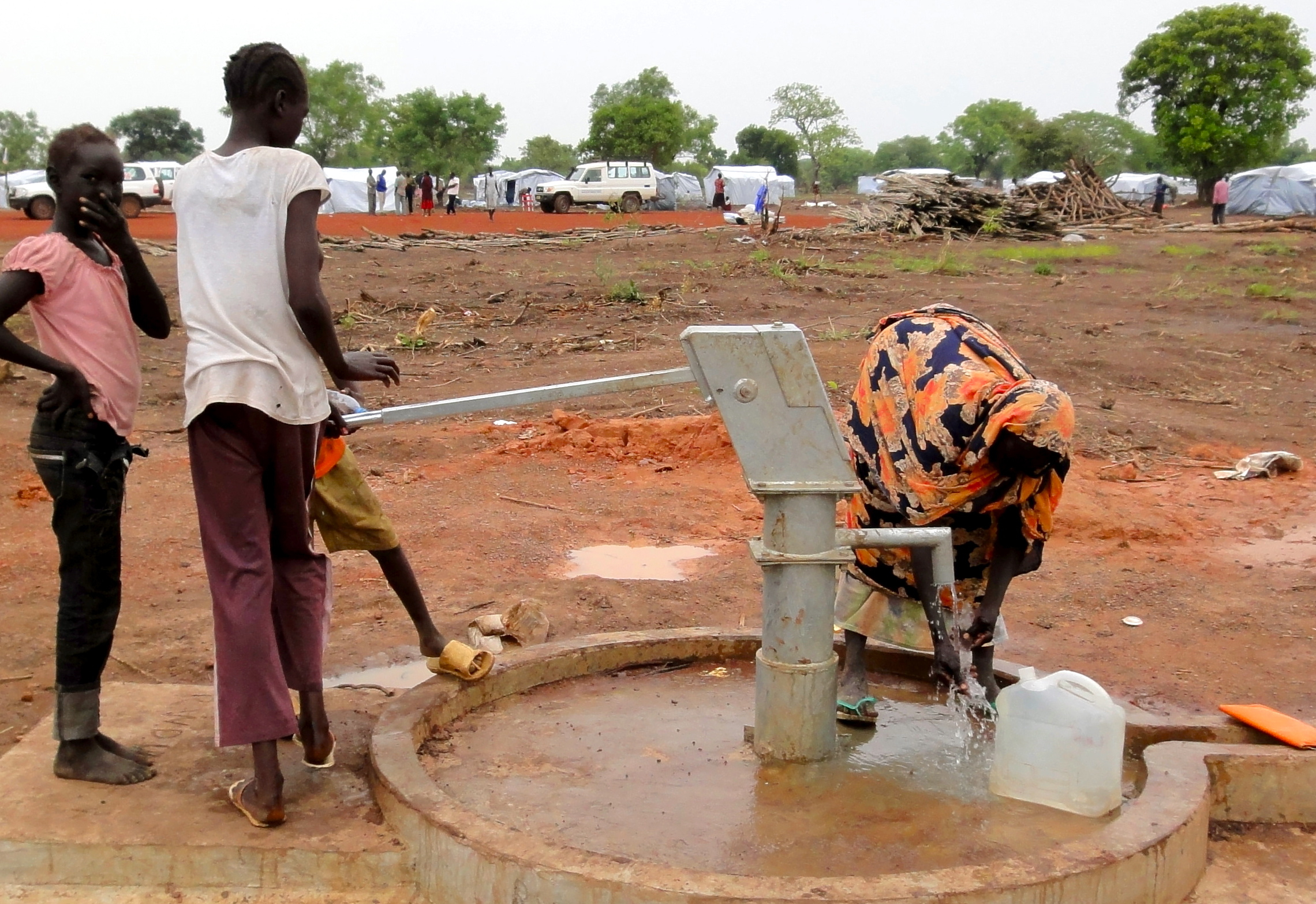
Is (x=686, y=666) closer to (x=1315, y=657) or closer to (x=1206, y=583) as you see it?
(x=1315, y=657)

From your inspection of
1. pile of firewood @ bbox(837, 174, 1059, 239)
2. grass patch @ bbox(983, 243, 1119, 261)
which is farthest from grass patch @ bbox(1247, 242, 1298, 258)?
pile of firewood @ bbox(837, 174, 1059, 239)

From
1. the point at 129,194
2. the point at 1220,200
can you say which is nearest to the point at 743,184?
the point at 1220,200

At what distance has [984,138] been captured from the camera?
83062mm

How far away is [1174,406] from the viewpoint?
8.17 m

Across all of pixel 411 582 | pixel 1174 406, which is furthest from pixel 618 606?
pixel 1174 406

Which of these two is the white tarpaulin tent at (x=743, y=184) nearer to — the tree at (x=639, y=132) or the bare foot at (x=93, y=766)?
the tree at (x=639, y=132)

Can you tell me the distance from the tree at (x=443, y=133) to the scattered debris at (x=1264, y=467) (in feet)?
142

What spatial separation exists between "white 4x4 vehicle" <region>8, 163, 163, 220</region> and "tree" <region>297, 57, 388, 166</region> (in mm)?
26566

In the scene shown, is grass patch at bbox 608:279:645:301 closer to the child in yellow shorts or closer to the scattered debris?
the scattered debris

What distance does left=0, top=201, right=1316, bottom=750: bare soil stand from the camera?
13.0 feet

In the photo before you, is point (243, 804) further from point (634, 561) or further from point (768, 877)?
point (634, 561)

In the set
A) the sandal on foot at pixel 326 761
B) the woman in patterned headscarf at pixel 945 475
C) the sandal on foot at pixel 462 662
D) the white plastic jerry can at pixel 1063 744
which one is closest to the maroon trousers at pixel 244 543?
the sandal on foot at pixel 326 761

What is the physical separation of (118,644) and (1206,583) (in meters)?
3.98

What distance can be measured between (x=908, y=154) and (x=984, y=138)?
1806cm
